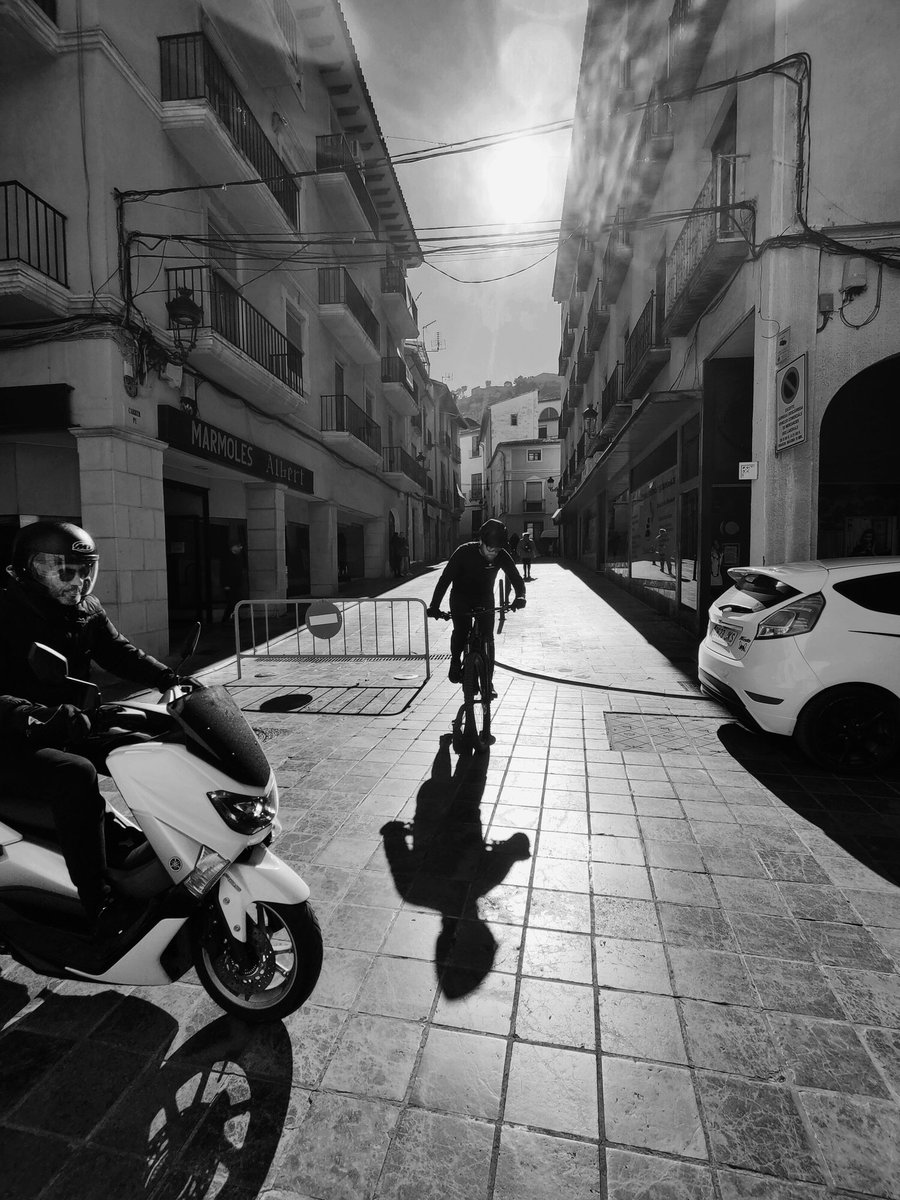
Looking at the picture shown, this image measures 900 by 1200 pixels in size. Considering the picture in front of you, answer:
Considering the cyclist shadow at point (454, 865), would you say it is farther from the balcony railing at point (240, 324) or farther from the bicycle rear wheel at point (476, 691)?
the balcony railing at point (240, 324)

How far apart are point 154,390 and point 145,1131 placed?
978cm

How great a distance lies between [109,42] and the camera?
8.46 metres

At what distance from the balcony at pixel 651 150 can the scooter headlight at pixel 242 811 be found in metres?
13.0

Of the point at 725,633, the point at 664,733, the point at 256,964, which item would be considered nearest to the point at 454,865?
the point at 256,964

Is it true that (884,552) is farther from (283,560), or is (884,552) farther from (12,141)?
(12,141)

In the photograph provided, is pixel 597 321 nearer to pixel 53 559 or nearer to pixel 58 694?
pixel 53 559

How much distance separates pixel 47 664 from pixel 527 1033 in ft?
6.39

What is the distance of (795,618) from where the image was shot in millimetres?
4508

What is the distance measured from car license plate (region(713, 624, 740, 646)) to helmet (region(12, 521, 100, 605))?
461 centimetres

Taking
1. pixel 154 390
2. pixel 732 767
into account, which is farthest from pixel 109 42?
pixel 732 767

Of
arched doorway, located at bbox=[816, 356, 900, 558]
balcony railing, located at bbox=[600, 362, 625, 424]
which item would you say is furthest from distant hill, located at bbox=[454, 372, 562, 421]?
arched doorway, located at bbox=[816, 356, 900, 558]

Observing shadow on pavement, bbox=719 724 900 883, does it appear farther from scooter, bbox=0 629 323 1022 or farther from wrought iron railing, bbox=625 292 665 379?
wrought iron railing, bbox=625 292 665 379

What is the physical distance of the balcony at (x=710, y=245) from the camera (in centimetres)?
786

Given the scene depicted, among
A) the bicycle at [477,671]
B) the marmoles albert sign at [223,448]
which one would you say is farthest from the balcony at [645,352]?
the bicycle at [477,671]
